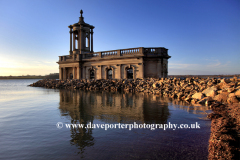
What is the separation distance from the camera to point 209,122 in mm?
7621

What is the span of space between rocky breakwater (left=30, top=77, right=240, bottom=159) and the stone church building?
288cm

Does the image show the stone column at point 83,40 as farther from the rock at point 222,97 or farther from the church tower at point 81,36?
the rock at point 222,97

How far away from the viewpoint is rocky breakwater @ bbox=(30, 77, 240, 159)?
4974 mm

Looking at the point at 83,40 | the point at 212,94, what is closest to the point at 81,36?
the point at 83,40

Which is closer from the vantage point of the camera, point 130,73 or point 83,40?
point 130,73

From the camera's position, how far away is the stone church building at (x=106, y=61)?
2678cm

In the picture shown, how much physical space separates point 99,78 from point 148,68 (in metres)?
10.3

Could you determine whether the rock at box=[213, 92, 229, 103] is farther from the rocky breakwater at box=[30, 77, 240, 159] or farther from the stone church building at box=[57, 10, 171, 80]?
the stone church building at box=[57, 10, 171, 80]

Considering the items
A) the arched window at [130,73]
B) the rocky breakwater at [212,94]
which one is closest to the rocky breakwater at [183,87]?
the rocky breakwater at [212,94]

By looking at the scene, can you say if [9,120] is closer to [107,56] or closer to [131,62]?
[131,62]

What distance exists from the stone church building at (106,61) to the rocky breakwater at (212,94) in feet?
9.44

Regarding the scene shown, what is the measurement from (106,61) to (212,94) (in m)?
21.0

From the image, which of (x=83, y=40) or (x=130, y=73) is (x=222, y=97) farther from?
(x=83, y=40)

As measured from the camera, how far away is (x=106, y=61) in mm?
30953
